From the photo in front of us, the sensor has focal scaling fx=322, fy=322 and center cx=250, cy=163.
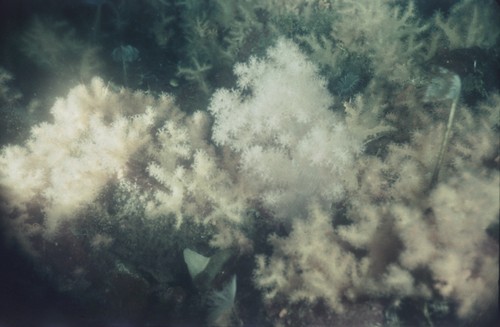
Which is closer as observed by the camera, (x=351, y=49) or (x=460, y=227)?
(x=460, y=227)

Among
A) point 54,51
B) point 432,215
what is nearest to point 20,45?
point 54,51

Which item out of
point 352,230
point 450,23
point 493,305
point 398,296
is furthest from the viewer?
point 450,23

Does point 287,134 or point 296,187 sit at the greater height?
point 287,134

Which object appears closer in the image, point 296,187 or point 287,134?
point 296,187

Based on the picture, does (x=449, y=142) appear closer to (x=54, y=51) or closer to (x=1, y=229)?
(x=1, y=229)

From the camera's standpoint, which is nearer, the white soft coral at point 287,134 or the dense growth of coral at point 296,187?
the dense growth of coral at point 296,187

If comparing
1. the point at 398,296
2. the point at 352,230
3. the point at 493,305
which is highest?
the point at 352,230

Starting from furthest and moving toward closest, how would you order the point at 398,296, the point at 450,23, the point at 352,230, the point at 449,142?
1. the point at 450,23
2. the point at 449,142
3. the point at 352,230
4. the point at 398,296

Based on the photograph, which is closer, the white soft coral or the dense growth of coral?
the dense growth of coral
